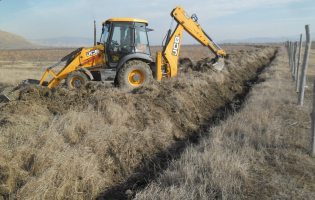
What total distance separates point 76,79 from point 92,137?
384cm

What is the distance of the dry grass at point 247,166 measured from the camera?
3.30 metres

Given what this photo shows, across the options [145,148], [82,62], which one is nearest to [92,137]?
[145,148]

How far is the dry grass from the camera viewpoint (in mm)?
3303

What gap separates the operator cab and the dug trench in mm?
1467

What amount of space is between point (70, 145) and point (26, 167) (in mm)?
934

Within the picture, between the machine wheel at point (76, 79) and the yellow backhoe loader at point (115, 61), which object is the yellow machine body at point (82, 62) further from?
the machine wheel at point (76, 79)

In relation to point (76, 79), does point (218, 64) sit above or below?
above

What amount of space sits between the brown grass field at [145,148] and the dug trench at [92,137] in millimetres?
19

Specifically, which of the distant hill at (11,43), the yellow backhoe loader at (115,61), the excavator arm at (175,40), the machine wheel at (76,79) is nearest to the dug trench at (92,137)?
the yellow backhoe loader at (115,61)

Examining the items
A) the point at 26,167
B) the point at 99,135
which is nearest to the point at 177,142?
the point at 99,135

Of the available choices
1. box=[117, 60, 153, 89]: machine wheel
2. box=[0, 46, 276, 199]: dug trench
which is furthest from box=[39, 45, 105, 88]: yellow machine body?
box=[0, 46, 276, 199]: dug trench

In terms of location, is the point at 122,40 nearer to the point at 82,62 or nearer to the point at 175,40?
the point at 82,62

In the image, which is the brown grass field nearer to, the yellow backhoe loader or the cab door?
the yellow backhoe loader

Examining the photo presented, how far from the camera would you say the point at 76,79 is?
830 centimetres
